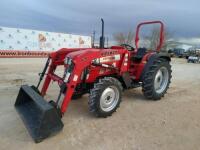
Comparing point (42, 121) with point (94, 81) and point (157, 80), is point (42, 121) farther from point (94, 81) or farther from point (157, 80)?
point (157, 80)

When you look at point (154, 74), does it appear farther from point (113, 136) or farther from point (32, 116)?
point (32, 116)

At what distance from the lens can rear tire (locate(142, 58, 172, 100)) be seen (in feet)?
18.4

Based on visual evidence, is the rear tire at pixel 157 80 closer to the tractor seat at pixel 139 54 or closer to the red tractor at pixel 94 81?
the red tractor at pixel 94 81

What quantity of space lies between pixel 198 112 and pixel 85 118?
2.47 m

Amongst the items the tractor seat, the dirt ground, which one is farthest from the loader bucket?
the tractor seat

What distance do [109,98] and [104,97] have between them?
0.19 m

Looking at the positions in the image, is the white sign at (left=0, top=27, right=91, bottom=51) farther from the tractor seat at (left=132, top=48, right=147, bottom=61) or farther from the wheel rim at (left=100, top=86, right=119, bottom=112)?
the wheel rim at (left=100, top=86, right=119, bottom=112)

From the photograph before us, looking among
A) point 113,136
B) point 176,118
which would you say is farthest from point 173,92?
point 113,136

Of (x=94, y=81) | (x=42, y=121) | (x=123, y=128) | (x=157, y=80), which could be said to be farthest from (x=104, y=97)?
(x=157, y=80)

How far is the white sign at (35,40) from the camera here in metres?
22.1

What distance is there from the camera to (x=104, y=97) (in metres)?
4.58

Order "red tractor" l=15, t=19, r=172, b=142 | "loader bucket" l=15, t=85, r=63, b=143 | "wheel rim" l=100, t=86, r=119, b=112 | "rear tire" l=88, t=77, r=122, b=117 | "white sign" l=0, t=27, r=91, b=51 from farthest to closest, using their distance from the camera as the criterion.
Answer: "white sign" l=0, t=27, r=91, b=51 < "wheel rim" l=100, t=86, r=119, b=112 < "rear tire" l=88, t=77, r=122, b=117 < "red tractor" l=15, t=19, r=172, b=142 < "loader bucket" l=15, t=85, r=63, b=143

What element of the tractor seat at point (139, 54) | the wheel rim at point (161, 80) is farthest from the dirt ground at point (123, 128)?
the tractor seat at point (139, 54)

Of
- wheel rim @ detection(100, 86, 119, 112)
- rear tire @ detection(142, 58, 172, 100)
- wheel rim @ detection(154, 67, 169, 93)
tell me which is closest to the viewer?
wheel rim @ detection(100, 86, 119, 112)
